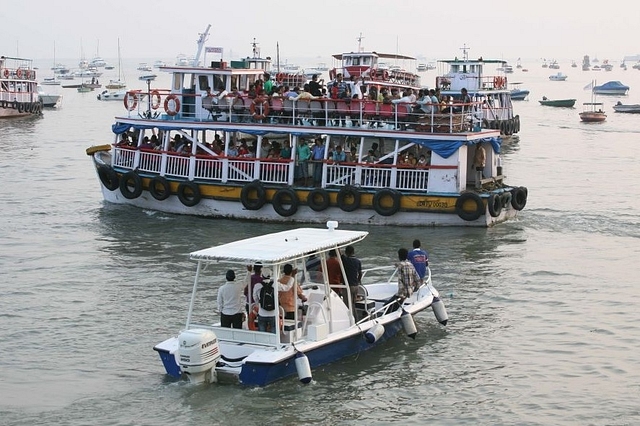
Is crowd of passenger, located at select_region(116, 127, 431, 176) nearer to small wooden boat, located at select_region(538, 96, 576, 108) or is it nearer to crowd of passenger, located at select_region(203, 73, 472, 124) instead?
crowd of passenger, located at select_region(203, 73, 472, 124)

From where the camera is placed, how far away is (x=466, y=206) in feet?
87.7

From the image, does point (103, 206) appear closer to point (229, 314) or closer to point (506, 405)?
point (229, 314)

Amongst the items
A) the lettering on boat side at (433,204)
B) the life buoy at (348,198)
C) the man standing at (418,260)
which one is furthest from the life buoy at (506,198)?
the man standing at (418,260)

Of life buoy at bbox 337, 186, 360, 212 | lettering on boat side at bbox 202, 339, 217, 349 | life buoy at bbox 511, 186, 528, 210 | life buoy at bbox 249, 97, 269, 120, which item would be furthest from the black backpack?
life buoy at bbox 511, 186, 528, 210

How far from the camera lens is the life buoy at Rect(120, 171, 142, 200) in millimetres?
29531

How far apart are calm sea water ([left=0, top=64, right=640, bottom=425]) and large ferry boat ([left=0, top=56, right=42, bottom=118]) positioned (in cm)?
3859

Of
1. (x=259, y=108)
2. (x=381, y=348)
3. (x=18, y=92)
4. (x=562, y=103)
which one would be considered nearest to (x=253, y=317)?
(x=381, y=348)

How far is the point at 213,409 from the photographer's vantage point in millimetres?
14367

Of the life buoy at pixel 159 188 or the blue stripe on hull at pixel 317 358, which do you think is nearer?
the blue stripe on hull at pixel 317 358

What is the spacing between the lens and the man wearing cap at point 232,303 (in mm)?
15453

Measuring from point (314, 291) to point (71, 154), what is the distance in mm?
36333

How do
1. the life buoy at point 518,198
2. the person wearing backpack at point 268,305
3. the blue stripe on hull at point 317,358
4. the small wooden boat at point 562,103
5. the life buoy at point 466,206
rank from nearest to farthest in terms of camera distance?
the blue stripe on hull at point 317,358, the person wearing backpack at point 268,305, the life buoy at point 466,206, the life buoy at point 518,198, the small wooden boat at point 562,103

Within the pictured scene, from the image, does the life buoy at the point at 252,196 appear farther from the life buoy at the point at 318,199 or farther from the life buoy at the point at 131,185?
the life buoy at the point at 131,185

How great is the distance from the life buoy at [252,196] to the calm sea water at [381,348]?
52 centimetres
